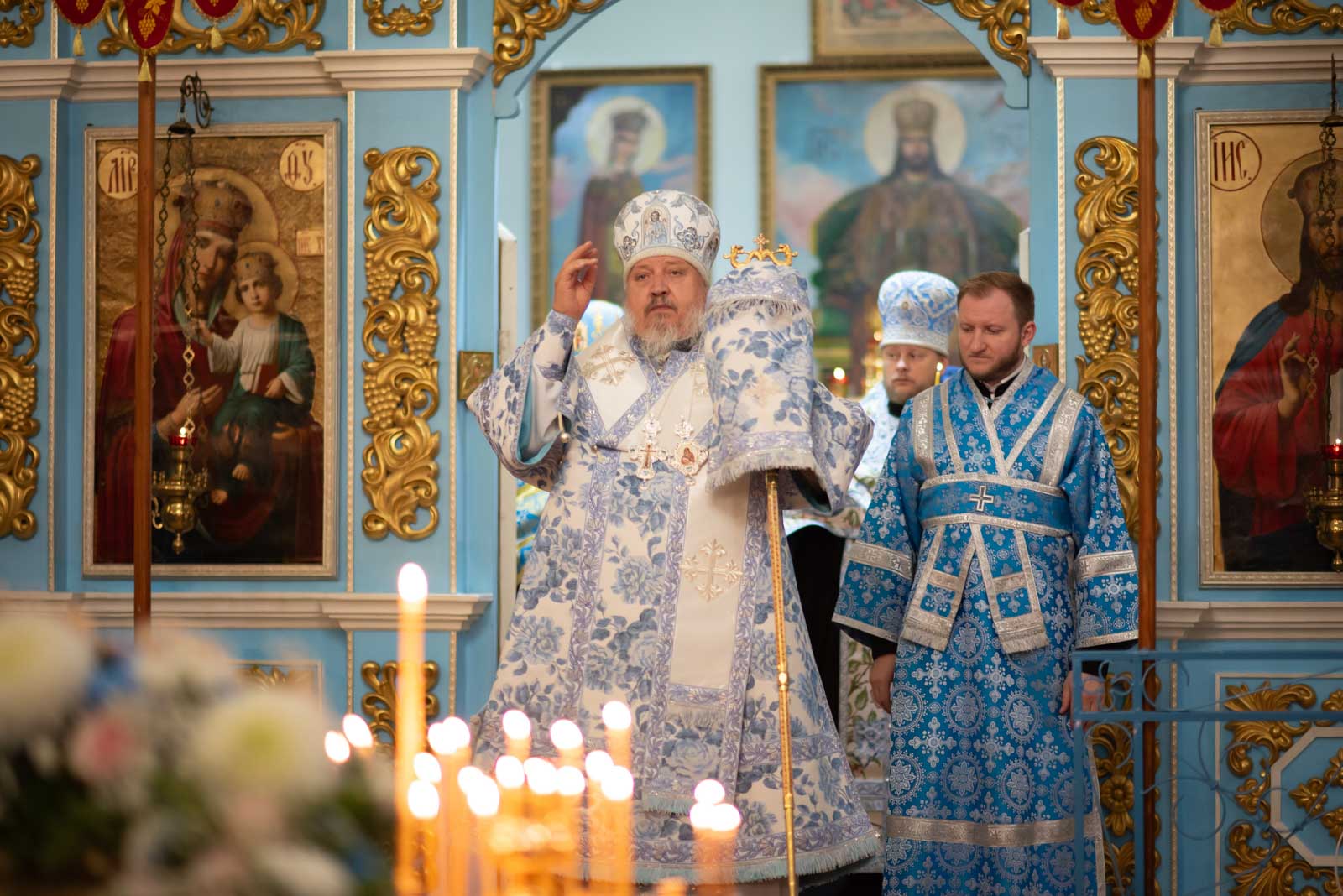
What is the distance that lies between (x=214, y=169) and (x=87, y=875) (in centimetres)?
508

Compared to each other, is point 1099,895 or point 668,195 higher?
point 668,195

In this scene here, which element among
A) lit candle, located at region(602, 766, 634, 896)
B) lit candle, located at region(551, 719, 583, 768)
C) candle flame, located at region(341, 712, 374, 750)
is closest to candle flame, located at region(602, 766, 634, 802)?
lit candle, located at region(602, 766, 634, 896)

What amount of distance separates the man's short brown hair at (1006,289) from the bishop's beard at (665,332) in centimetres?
77

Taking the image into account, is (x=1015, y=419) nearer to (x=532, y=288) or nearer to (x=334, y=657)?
(x=334, y=657)

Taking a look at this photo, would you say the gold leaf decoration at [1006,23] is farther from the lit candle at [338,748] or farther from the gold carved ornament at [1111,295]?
the lit candle at [338,748]

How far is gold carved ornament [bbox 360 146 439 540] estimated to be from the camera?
19.1ft

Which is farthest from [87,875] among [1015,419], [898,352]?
[898,352]

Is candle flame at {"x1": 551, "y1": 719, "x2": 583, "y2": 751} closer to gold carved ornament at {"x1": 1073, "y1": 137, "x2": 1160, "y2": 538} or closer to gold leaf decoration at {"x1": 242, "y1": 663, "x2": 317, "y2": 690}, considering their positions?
gold leaf decoration at {"x1": 242, "y1": 663, "x2": 317, "y2": 690}

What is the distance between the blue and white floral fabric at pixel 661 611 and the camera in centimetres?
407

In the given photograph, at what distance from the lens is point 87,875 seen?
130cm

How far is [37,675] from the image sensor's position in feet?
4.16

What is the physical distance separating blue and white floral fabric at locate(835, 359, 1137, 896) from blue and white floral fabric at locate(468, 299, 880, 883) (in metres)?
0.43

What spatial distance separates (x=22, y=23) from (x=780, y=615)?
12.6 feet

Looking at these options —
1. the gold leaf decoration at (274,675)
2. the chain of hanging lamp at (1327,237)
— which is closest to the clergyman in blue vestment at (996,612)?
the chain of hanging lamp at (1327,237)
